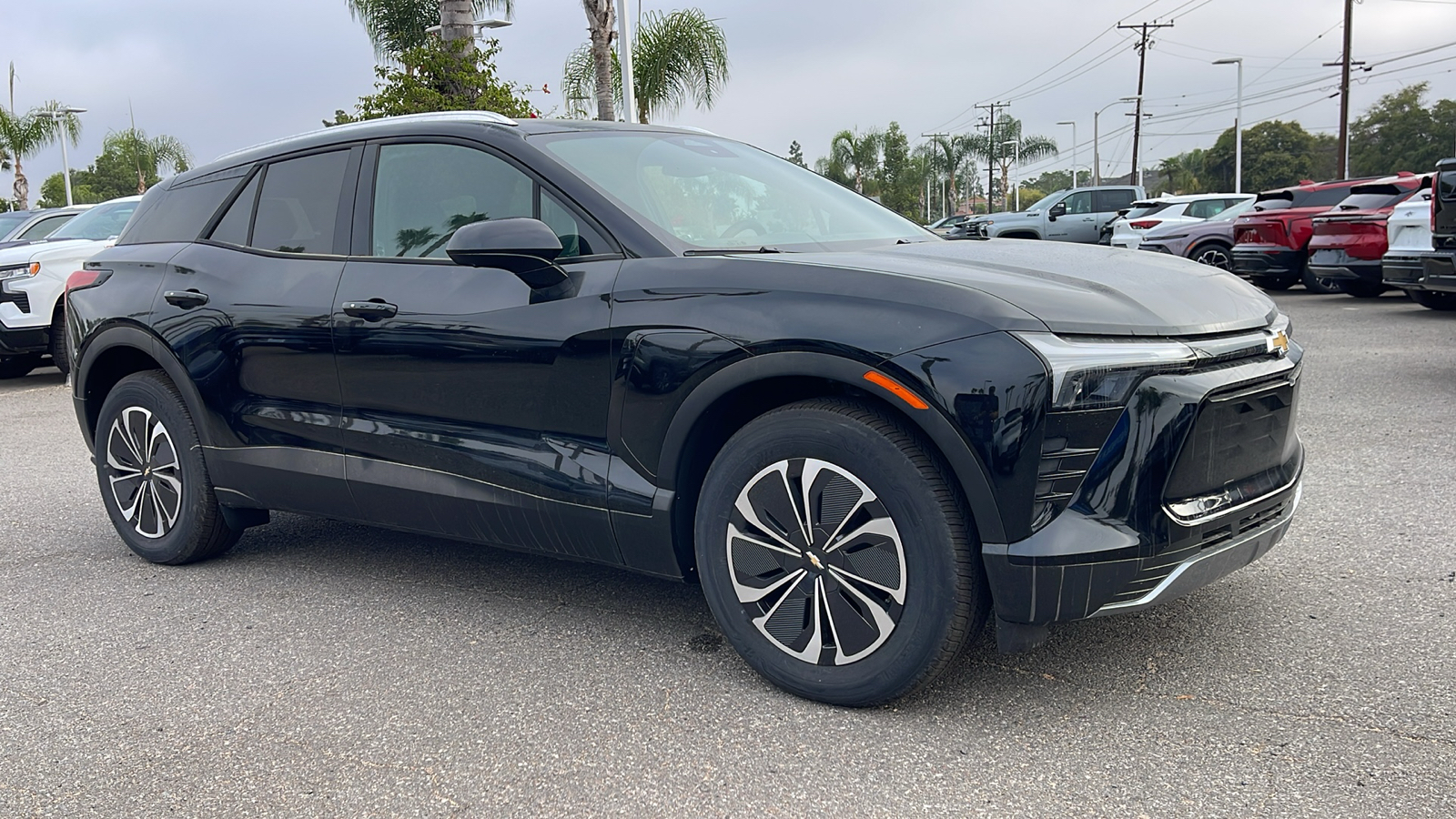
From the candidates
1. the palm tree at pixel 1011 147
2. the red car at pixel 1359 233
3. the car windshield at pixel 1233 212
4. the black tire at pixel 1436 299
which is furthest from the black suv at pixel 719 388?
the palm tree at pixel 1011 147

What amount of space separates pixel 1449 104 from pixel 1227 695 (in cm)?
8737

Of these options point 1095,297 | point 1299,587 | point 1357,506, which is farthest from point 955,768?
point 1357,506

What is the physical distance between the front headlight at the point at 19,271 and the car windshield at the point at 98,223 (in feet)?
3.60

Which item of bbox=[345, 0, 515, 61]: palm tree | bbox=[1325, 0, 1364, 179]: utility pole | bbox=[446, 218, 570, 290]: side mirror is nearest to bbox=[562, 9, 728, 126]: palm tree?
bbox=[345, 0, 515, 61]: palm tree

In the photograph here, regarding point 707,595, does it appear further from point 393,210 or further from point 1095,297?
point 393,210

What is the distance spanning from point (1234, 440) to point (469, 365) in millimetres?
2153

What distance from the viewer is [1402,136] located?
7812cm

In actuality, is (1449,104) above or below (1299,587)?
above

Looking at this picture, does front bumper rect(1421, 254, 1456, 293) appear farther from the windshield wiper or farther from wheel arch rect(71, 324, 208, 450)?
wheel arch rect(71, 324, 208, 450)

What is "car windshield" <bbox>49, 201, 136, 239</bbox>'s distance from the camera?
12.1 meters

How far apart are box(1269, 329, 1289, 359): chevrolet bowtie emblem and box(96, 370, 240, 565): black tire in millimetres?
3696

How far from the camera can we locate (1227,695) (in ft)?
9.91

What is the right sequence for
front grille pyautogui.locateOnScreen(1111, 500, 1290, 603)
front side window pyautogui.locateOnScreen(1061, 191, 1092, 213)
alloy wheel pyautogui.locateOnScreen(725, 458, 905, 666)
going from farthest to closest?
front side window pyautogui.locateOnScreen(1061, 191, 1092, 213) < alloy wheel pyautogui.locateOnScreen(725, 458, 905, 666) < front grille pyautogui.locateOnScreen(1111, 500, 1290, 603)

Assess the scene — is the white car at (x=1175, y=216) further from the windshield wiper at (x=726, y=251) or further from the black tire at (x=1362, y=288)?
the windshield wiper at (x=726, y=251)
